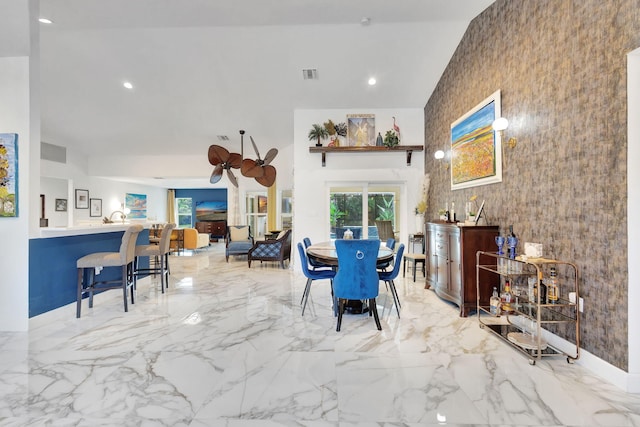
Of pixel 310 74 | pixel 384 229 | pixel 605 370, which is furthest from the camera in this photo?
pixel 384 229

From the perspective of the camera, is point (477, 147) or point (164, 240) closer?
point (477, 147)

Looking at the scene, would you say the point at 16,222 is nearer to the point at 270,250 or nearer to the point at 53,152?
the point at 270,250

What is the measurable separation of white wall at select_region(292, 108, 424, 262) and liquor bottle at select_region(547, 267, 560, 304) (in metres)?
3.39

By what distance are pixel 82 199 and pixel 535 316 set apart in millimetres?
10243

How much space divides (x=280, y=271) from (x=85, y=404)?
4.43m

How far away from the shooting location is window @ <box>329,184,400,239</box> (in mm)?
6141

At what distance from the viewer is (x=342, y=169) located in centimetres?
602

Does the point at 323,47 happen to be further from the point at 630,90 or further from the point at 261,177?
the point at 630,90

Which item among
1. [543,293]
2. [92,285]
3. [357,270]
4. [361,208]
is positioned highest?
[361,208]

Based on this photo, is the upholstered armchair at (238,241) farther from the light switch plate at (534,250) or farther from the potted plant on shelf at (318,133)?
the light switch plate at (534,250)

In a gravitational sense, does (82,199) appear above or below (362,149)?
below

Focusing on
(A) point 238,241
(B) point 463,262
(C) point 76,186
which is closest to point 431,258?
(B) point 463,262

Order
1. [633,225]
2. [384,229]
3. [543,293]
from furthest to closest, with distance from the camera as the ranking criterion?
[384,229]
[543,293]
[633,225]

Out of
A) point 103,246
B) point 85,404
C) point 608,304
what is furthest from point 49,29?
point 608,304
